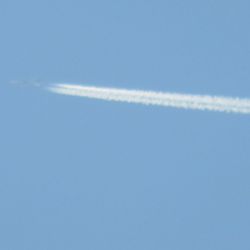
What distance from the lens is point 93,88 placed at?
4793mm

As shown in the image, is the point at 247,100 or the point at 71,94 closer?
the point at 247,100

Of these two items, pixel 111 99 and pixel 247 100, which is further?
pixel 111 99

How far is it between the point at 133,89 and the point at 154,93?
0.49 feet

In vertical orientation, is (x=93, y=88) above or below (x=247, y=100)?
above

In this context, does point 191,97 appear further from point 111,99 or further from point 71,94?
point 71,94

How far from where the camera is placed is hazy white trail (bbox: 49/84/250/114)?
4297 millimetres

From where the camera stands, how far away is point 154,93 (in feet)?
15.1

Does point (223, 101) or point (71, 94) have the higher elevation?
point (71, 94)

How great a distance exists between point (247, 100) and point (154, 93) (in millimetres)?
628

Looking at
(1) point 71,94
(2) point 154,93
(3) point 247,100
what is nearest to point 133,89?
(2) point 154,93

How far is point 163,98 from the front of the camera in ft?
15.1

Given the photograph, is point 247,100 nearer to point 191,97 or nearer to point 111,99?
point 191,97

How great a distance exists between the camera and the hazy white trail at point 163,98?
14.1ft

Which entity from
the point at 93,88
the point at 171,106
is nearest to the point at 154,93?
the point at 171,106
